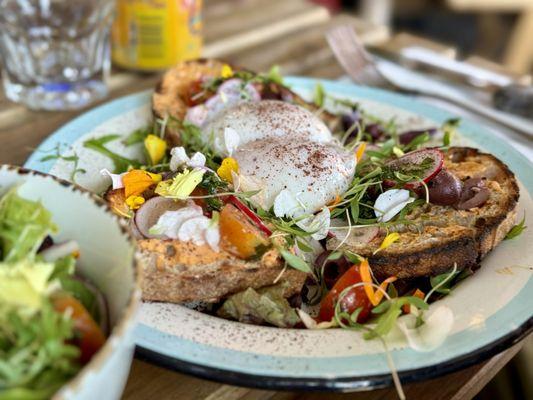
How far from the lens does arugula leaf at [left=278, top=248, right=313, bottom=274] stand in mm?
1672

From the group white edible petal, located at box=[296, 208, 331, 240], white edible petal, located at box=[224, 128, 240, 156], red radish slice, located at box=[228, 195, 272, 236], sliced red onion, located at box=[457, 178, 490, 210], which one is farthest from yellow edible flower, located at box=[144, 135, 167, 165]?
sliced red onion, located at box=[457, 178, 490, 210]

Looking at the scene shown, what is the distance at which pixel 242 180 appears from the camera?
1.94 metres

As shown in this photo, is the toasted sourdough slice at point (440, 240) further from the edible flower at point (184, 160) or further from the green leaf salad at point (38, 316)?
the green leaf salad at point (38, 316)

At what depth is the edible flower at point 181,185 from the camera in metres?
1.76

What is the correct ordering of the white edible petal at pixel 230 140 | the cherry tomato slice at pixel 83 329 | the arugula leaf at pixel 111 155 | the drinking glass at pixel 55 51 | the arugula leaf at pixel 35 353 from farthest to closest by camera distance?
the drinking glass at pixel 55 51 → the arugula leaf at pixel 111 155 → the white edible petal at pixel 230 140 → the cherry tomato slice at pixel 83 329 → the arugula leaf at pixel 35 353

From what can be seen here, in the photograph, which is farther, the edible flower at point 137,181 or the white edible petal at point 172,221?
the edible flower at point 137,181

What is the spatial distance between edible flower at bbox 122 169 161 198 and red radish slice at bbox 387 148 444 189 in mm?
749

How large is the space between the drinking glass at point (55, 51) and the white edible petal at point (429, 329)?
6.29 ft

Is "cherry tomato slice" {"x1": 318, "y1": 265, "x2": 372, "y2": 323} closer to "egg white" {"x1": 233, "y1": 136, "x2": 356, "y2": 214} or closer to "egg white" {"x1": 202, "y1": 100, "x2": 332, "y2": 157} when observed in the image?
"egg white" {"x1": 233, "y1": 136, "x2": 356, "y2": 214}

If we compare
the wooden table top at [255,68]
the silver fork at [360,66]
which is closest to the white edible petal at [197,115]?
the wooden table top at [255,68]

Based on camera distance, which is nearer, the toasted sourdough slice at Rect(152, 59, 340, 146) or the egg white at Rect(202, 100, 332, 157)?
the egg white at Rect(202, 100, 332, 157)

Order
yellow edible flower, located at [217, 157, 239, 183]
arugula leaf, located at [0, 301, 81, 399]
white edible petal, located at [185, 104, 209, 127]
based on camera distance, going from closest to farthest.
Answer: arugula leaf, located at [0, 301, 81, 399]
yellow edible flower, located at [217, 157, 239, 183]
white edible petal, located at [185, 104, 209, 127]

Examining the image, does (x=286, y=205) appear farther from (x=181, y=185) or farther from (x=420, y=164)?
(x=420, y=164)

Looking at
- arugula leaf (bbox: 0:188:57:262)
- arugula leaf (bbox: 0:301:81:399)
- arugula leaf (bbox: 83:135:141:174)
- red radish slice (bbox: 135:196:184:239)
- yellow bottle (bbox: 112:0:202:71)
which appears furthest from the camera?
yellow bottle (bbox: 112:0:202:71)
